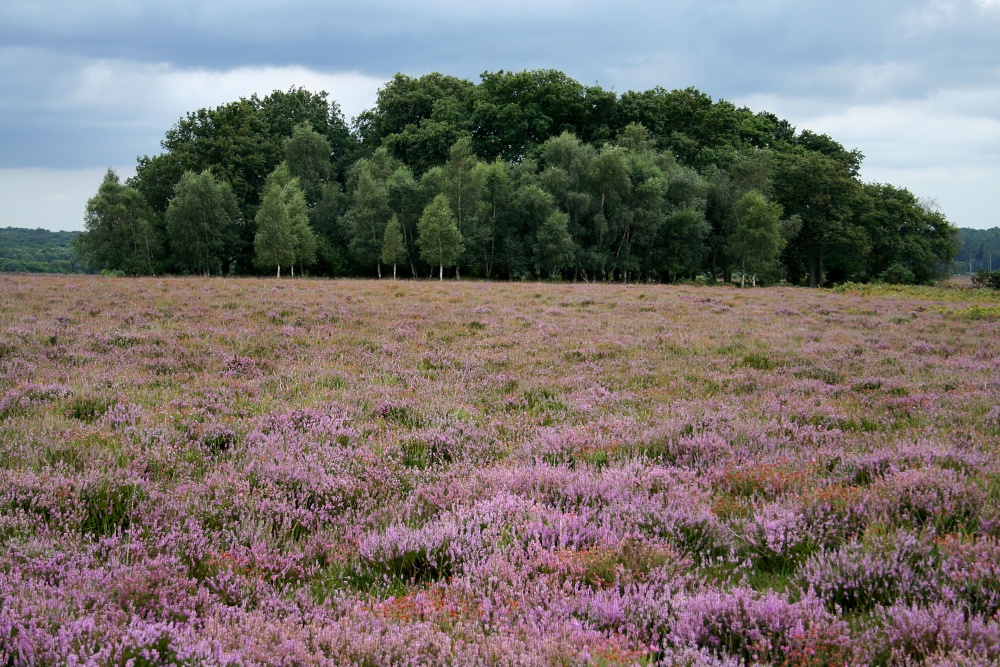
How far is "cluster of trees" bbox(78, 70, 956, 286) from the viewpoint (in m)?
57.4

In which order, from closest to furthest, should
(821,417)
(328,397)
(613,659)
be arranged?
(613,659) → (821,417) → (328,397)

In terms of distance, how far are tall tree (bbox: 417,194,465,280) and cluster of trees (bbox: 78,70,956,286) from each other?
0.62 ft

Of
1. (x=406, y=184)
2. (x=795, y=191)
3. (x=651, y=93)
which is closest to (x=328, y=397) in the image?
(x=406, y=184)

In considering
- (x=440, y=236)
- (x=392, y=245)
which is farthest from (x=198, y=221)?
(x=440, y=236)

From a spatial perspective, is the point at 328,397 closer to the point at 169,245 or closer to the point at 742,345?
the point at 742,345

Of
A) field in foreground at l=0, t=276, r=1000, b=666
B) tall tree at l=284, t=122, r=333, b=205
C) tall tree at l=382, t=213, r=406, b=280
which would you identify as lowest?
field in foreground at l=0, t=276, r=1000, b=666

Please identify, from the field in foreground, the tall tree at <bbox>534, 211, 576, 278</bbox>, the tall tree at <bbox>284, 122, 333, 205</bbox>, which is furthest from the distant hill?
the field in foreground

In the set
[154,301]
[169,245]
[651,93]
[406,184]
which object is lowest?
[154,301]

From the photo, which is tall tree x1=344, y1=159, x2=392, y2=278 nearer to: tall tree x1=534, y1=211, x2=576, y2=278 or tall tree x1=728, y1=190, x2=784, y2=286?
tall tree x1=534, y1=211, x2=576, y2=278

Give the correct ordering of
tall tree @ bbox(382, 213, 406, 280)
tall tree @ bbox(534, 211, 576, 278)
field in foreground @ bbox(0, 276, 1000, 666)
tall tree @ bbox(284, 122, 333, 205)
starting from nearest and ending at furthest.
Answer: field in foreground @ bbox(0, 276, 1000, 666) < tall tree @ bbox(534, 211, 576, 278) < tall tree @ bbox(382, 213, 406, 280) < tall tree @ bbox(284, 122, 333, 205)

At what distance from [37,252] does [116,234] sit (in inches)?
2231

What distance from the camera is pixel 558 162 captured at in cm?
6122

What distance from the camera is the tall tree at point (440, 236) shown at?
5350 centimetres

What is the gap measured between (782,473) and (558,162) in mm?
59629
